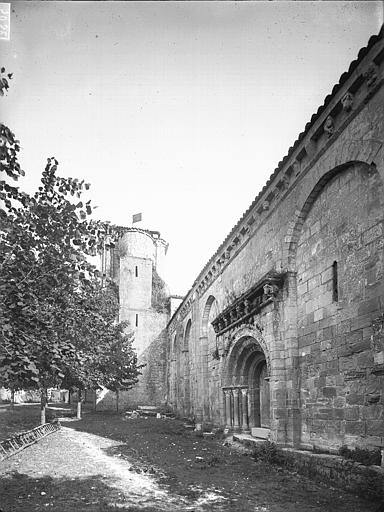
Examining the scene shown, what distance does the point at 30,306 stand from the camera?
5340 millimetres

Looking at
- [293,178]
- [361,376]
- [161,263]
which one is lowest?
[361,376]

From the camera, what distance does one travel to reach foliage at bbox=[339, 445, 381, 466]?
652 cm

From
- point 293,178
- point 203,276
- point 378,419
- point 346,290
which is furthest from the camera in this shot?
point 203,276

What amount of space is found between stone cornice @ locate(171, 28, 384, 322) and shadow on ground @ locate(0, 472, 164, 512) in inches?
261

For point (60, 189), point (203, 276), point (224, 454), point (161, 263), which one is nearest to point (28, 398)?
point (161, 263)

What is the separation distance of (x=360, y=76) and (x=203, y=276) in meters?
13.0

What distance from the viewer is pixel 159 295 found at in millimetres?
37719

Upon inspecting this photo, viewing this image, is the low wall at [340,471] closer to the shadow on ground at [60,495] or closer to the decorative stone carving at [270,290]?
the shadow on ground at [60,495]

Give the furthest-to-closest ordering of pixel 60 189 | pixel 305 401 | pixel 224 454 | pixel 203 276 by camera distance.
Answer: pixel 203 276
pixel 224 454
pixel 305 401
pixel 60 189

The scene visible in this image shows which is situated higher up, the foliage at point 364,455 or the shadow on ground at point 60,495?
the foliage at point 364,455

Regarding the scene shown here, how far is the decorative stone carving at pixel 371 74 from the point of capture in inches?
267

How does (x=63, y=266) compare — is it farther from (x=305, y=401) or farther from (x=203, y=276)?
(x=203, y=276)

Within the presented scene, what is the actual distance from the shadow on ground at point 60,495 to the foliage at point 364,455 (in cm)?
298

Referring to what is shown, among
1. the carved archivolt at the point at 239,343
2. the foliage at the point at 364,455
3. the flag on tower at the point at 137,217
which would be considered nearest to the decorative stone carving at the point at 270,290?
the carved archivolt at the point at 239,343
